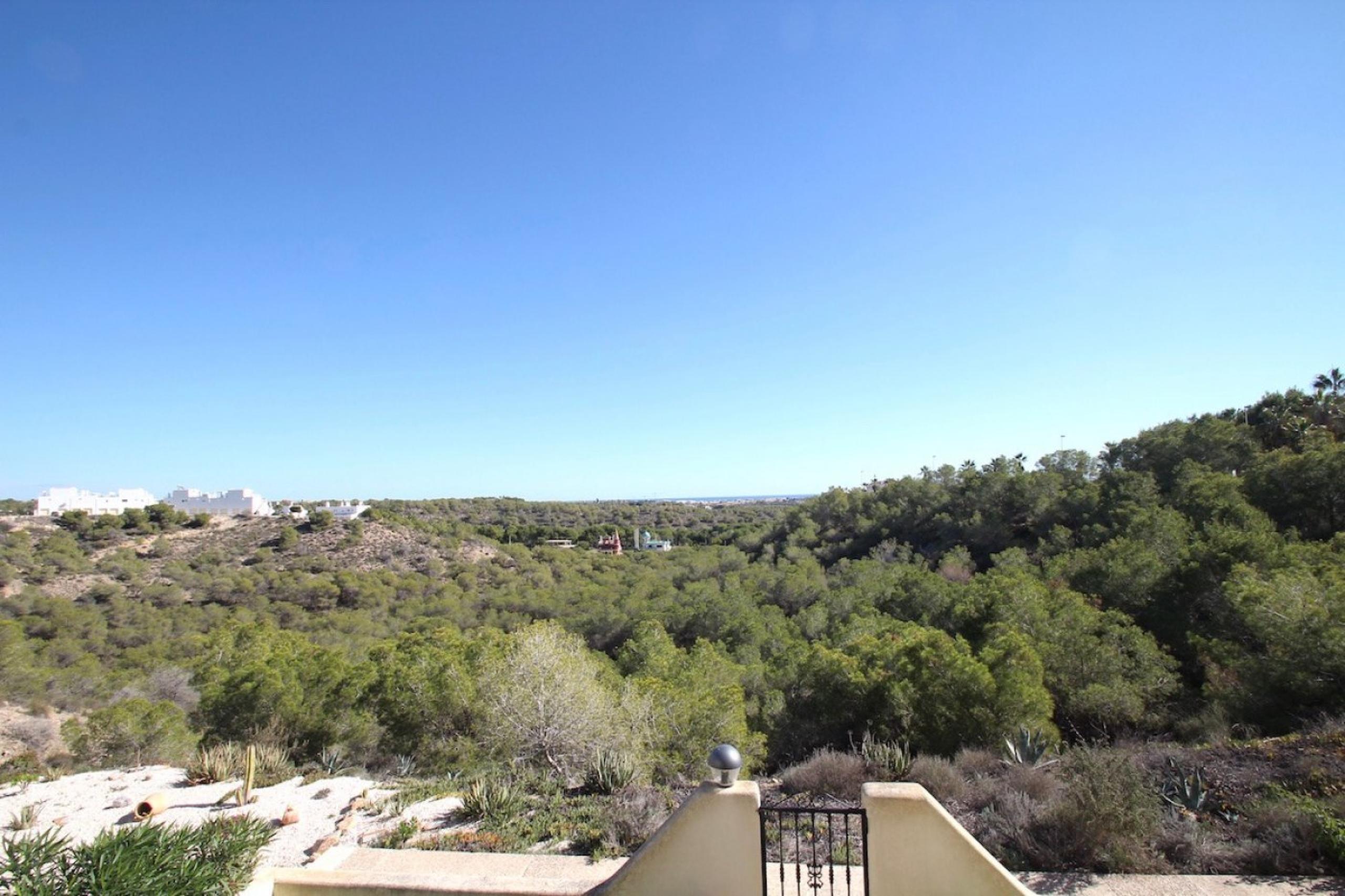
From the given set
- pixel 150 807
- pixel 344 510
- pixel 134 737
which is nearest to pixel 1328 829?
pixel 150 807

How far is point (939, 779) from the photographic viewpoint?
255 inches

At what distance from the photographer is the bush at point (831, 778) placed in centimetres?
687

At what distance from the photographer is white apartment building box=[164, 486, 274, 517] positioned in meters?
50.4

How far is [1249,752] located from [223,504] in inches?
2714

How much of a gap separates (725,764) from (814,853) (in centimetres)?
65

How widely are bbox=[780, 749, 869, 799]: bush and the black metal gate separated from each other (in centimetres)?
66

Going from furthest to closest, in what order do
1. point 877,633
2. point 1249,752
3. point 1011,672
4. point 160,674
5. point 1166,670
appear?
point 160,674 → point 877,633 → point 1166,670 → point 1011,672 → point 1249,752

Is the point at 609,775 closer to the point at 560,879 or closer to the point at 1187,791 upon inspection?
the point at 560,879

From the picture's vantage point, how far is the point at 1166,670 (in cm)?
1182

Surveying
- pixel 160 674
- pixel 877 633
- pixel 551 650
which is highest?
pixel 551 650

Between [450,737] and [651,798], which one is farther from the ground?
[651,798]

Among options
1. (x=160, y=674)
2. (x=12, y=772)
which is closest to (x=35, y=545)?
(x=160, y=674)

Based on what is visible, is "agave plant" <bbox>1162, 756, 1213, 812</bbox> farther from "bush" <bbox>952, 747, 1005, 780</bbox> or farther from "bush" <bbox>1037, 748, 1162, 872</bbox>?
"bush" <bbox>952, 747, 1005, 780</bbox>

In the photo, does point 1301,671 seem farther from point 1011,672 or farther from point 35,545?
point 35,545
